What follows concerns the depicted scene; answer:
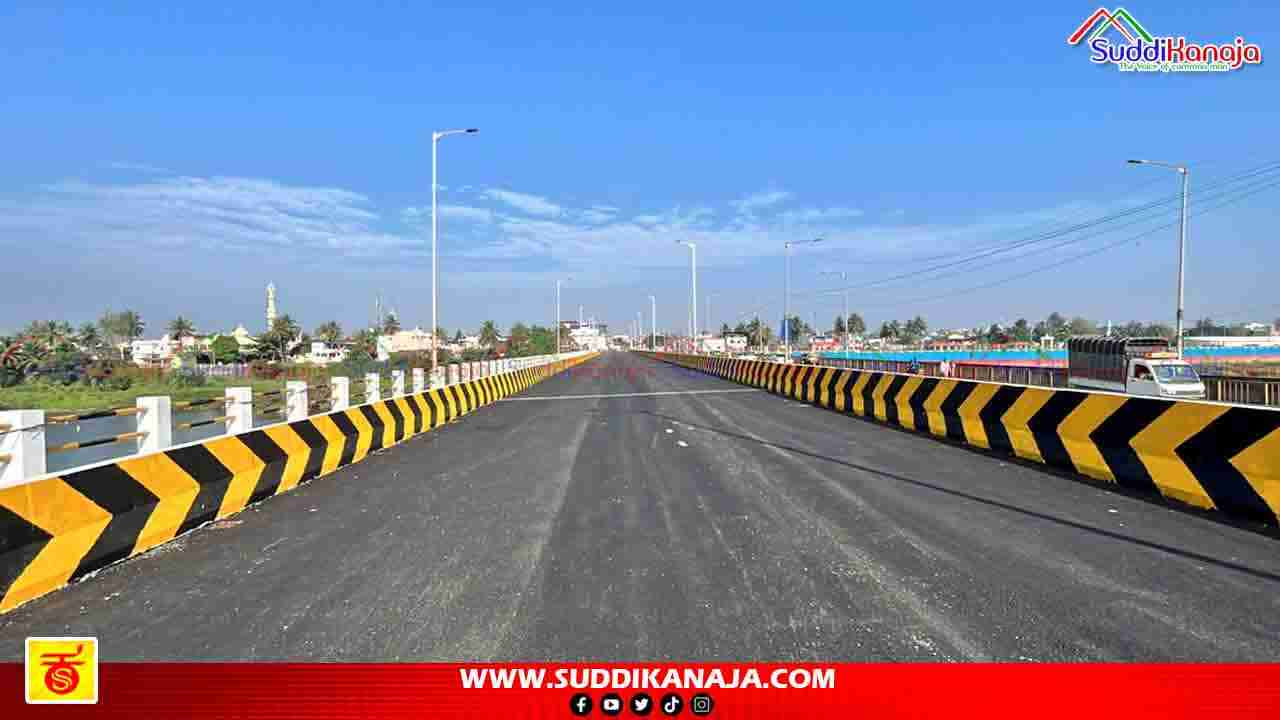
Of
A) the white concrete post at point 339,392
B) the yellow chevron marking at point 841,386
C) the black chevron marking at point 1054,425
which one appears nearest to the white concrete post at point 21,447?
the white concrete post at point 339,392

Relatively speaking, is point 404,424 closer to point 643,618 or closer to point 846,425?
point 846,425

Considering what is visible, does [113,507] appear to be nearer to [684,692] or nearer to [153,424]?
[153,424]

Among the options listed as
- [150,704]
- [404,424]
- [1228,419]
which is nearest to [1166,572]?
[1228,419]

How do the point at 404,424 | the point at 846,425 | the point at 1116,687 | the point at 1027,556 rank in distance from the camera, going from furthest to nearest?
the point at 846,425, the point at 404,424, the point at 1027,556, the point at 1116,687

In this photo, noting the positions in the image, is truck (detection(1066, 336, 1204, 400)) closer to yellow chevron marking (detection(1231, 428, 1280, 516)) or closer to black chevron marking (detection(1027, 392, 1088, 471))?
black chevron marking (detection(1027, 392, 1088, 471))

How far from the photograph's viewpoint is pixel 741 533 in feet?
19.3

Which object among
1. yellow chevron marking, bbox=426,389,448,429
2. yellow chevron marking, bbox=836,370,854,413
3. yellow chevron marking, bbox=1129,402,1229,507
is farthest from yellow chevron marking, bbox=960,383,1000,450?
yellow chevron marking, bbox=426,389,448,429

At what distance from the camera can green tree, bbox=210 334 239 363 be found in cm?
11362

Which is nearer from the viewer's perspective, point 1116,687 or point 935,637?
point 1116,687

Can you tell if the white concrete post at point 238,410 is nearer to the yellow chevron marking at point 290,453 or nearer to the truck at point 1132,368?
the yellow chevron marking at point 290,453

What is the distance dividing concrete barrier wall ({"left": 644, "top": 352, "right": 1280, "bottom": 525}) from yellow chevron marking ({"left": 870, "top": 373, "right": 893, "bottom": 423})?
1.12m

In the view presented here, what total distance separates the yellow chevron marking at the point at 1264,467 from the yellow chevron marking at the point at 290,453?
412 inches

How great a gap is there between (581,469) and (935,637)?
611 cm

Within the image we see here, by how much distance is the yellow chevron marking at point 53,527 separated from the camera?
14.4 ft
